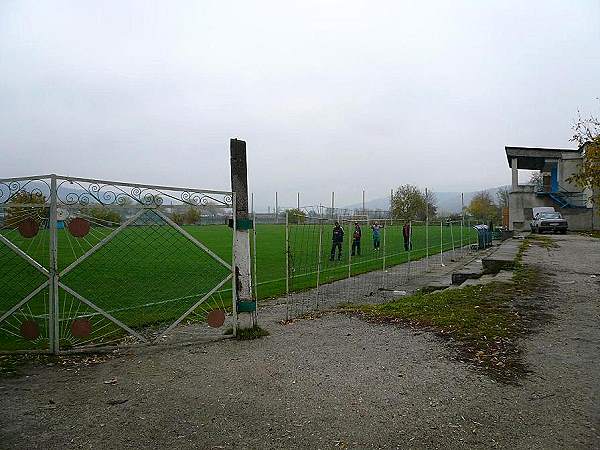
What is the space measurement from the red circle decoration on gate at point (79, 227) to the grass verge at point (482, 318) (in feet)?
14.3

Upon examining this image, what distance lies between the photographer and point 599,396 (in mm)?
4422

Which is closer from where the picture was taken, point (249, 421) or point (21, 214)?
point (249, 421)

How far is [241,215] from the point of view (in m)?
6.77

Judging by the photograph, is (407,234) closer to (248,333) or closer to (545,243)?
(545,243)

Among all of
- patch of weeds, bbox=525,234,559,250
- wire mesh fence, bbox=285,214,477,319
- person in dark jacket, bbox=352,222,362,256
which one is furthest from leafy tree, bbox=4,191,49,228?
patch of weeds, bbox=525,234,559,250

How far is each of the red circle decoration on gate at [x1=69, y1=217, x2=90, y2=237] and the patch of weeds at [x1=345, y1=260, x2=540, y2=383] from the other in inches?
171

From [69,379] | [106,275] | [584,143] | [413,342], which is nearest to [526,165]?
[584,143]

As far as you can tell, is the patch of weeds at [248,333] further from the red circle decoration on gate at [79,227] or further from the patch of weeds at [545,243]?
the patch of weeds at [545,243]

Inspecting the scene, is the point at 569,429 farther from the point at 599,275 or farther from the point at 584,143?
the point at 584,143

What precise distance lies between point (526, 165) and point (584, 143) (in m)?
27.7

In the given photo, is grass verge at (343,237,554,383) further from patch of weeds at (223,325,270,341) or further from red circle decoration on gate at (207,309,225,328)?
red circle decoration on gate at (207,309,225,328)

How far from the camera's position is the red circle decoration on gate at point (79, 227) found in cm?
582

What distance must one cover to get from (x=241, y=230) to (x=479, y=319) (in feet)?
12.1

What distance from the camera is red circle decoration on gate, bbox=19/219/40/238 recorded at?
5784 mm
